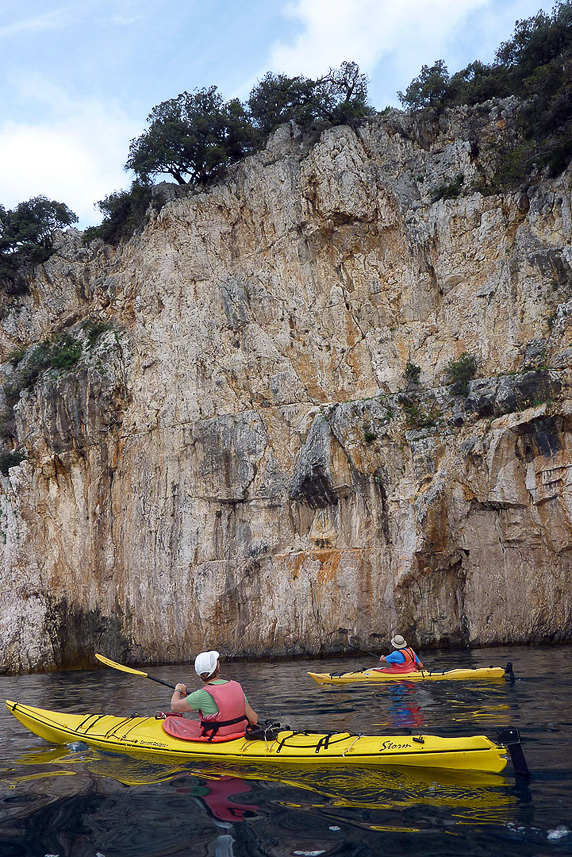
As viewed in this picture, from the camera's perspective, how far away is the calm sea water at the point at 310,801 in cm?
493

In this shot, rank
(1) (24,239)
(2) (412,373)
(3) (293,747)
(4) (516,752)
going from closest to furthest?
(4) (516,752) < (3) (293,747) < (2) (412,373) < (1) (24,239)

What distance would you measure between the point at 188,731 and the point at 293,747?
1.69 metres

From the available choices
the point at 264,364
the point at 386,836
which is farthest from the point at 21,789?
the point at 264,364

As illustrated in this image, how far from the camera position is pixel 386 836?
498 centimetres

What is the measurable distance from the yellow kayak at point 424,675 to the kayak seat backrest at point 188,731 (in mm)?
6807

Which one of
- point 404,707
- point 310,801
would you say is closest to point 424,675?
point 404,707

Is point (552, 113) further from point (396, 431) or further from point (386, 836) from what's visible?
point (386, 836)

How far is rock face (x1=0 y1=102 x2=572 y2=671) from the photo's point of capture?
69.9ft

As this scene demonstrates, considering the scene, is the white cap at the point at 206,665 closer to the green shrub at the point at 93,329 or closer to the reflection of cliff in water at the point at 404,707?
the reflection of cliff in water at the point at 404,707

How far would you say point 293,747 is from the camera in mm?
7633

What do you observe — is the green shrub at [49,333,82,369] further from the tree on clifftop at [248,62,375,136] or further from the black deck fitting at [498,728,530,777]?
the black deck fitting at [498,728,530,777]

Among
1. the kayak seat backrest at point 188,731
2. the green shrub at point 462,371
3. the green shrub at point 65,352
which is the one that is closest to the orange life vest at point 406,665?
the kayak seat backrest at point 188,731

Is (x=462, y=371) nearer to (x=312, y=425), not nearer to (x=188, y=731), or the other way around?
(x=312, y=425)

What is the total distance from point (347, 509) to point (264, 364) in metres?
7.52
